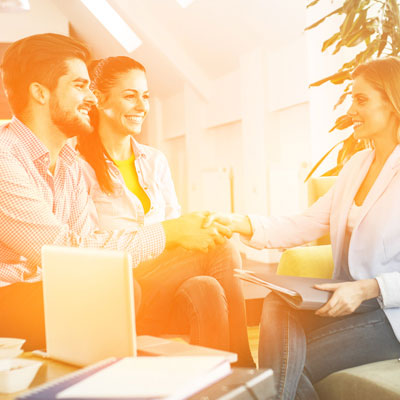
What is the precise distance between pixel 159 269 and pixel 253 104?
13.4 ft

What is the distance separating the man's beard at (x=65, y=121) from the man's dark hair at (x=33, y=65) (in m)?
0.06

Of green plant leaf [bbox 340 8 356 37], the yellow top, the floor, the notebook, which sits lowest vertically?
the floor

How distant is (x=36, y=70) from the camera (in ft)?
5.30

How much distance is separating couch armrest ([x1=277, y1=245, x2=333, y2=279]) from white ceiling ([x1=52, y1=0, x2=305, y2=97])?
305 centimetres

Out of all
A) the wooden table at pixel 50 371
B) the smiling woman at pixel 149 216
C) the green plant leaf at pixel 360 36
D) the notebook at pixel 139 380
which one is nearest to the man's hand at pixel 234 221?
the smiling woman at pixel 149 216

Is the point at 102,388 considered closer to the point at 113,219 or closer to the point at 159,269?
the point at 159,269

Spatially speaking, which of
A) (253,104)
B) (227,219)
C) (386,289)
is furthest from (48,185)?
(253,104)

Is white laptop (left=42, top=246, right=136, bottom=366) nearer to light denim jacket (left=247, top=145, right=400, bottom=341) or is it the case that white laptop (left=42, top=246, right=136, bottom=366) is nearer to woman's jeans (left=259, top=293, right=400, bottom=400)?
woman's jeans (left=259, top=293, right=400, bottom=400)

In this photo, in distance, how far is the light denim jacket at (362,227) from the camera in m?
1.53

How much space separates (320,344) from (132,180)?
34.8 inches

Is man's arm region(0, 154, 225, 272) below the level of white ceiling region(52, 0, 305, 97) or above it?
below

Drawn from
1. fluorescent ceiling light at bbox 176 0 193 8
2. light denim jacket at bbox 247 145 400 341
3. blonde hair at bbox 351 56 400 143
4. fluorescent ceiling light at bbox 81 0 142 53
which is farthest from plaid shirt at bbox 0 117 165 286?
fluorescent ceiling light at bbox 81 0 142 53

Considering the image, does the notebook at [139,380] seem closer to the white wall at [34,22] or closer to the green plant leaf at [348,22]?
the green plant leaf at [348,22]

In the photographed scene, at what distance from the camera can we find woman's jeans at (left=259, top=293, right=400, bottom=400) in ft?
4.53
